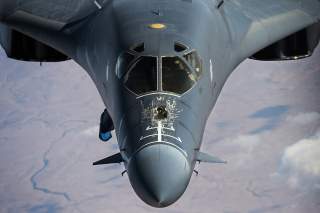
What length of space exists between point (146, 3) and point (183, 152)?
5089 mm

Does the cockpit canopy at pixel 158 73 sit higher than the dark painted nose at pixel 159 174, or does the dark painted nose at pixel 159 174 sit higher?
the cockpit canopy at pixel 158 73

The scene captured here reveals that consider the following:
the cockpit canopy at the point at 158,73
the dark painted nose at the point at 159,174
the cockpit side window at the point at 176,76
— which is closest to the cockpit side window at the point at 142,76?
the cockpit canopy at the point at 158,73

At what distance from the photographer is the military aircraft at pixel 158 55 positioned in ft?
36.0

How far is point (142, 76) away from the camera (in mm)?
11828

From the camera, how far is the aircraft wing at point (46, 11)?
1702cm

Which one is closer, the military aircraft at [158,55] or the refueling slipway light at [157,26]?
the military aircraft at [158,55]

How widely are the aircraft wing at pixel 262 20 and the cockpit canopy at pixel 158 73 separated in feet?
13.7

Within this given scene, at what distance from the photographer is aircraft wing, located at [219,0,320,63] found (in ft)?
54.0

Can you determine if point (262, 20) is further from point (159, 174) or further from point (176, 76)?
point (159, 174)

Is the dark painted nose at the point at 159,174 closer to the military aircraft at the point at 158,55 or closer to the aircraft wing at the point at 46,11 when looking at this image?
the military aircraft at the point at 158,55

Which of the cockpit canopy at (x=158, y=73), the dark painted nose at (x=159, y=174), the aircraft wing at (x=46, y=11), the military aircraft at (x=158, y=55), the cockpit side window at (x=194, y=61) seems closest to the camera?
the dark painted nose at (x=159, y=174)

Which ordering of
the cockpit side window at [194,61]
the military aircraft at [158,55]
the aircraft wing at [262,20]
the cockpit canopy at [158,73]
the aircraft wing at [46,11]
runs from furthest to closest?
the aircraft wing at [46,11]
the aircraft wing at [262,20]
the cockpit side window at [194,61]
the cockpit canopy at [158,73]
the military aircraft at [158,55]

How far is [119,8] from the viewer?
1473 cm

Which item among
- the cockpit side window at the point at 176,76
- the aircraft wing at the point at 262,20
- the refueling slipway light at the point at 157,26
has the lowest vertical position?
the aircraft wing at the point at 262,20
